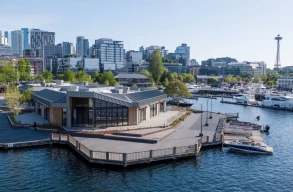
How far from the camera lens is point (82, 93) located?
135 feet

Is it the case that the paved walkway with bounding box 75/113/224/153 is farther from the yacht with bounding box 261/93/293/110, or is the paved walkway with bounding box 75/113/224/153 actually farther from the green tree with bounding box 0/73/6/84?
the green tree with bounding box 0/73/6/84

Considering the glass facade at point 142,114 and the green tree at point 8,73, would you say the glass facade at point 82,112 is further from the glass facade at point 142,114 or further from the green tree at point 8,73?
the green tree at point 8,73

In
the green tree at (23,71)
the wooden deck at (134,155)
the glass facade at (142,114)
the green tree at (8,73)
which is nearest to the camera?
the wooden deck at (134,155)

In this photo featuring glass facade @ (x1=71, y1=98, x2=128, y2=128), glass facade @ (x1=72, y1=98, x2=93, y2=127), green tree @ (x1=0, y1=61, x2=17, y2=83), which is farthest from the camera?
green tree @ (x1=0, y1=61, x2=17, y2=83)

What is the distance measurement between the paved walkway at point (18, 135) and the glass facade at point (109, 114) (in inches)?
292

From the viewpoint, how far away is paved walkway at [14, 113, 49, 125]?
48000mm

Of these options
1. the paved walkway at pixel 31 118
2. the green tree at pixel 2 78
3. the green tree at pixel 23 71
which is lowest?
the paved walkway at pixel 31 118

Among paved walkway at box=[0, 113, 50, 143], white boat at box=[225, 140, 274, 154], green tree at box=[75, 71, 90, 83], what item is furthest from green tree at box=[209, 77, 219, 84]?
paved walkway at box=[0, 113, 50, 143]

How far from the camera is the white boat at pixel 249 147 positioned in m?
36.2

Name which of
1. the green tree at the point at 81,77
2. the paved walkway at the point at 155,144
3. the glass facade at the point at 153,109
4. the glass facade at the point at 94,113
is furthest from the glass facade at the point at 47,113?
the green tree at the point at 81,77

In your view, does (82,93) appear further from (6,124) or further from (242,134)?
(242,134)

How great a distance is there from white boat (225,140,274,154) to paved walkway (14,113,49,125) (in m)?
29.0

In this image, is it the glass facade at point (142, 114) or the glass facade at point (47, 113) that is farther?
the glass facade at point (47, 113)

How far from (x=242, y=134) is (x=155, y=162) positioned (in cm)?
1858
